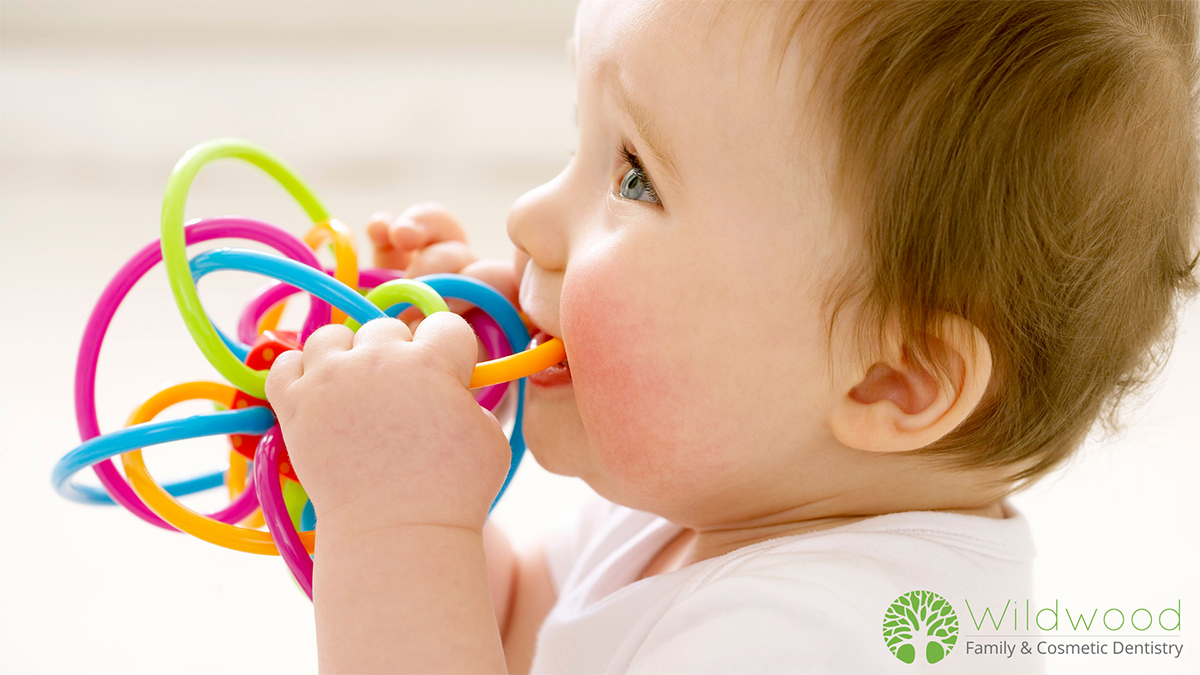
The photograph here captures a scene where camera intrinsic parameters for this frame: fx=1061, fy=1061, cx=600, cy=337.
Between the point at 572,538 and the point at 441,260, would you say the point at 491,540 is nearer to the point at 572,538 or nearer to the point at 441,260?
the point at 572,538

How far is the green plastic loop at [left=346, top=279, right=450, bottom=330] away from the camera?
2.14ft

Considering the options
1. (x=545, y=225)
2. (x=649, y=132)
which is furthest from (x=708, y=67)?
(x=545, y=225)

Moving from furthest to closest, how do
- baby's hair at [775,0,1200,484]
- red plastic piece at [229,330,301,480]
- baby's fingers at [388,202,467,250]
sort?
baby's fingers at [388,202,467,250] → red plastic piece at [229,330,301,480] → baby's hair at [775,0,1200,484]

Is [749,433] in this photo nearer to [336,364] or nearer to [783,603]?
[783,603]

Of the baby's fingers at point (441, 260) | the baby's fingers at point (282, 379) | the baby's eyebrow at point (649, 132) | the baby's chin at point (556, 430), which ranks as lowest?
the baby's chin at point (556, 430)

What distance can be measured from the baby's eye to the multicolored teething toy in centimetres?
Answer: 11

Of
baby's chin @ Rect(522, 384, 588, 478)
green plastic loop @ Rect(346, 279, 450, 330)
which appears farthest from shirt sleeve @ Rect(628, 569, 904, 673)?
green plastic loop @ Rect(346, 279, 450, 330)

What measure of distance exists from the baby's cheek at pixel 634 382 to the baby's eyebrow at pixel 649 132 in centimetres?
7

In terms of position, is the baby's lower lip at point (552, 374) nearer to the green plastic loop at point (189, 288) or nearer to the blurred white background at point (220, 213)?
the green plastic loop at point (189, 288)

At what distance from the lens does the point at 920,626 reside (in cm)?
65

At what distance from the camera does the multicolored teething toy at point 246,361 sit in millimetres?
614

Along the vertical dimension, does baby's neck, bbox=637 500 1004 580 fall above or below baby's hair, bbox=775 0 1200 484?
below

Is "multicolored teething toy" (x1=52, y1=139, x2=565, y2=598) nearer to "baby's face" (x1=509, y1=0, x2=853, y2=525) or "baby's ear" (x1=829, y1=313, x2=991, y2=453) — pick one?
"baby's face" (x1=509, y1=0, x2=853, y2=525)

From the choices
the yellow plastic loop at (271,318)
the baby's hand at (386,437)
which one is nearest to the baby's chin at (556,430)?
the baby's hand at (386,437)
